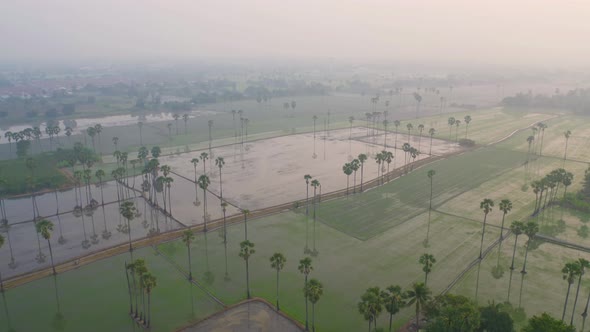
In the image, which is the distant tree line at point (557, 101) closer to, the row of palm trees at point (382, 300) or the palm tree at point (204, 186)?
the palm tree at point (204, 186)

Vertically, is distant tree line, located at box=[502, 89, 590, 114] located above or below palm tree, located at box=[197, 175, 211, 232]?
above

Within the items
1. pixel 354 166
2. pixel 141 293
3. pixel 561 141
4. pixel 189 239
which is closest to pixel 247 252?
pixel 189 239

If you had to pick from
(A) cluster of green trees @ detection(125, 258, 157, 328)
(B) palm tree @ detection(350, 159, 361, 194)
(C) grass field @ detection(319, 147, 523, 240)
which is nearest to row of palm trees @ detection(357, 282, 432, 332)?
(A) cluster of green trees @ detection(125, 258, 157, 328)

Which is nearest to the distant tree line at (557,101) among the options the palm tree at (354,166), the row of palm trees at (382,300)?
the palm tree at (354,166)

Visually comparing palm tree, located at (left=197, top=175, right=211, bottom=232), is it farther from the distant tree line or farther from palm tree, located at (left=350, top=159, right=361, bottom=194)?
the distant tree line

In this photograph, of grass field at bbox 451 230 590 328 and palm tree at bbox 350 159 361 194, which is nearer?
grass field at bbox 451 230 590 328

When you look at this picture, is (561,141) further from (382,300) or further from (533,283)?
(382,300)

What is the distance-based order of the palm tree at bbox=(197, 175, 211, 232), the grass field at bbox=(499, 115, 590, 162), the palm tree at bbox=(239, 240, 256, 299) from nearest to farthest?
the palm tree at bbox=(239, 240, 256, 299), the palm tree at bbox=(197, 175, 211, 232), the grass field at bbox=(499, 115, 590, 162)

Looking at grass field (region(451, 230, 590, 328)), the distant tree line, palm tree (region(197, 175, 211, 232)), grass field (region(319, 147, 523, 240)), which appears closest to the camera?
grass field (region(451, 230, 590, 328))
